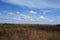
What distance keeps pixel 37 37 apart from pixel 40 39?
1.27 ft

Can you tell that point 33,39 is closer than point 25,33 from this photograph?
Yes

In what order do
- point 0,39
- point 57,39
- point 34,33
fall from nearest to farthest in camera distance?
point 34,33
point 0,39
point 57,39

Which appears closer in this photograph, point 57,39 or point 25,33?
point 25,33

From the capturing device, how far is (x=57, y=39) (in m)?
18.4

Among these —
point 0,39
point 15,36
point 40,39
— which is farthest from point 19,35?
point 0,39

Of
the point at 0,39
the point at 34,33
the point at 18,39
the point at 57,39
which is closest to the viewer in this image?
the point at 18,39

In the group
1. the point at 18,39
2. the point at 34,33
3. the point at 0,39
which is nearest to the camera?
the point at 18,39

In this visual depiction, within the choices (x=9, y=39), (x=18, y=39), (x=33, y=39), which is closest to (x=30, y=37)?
(x=33, y=39)

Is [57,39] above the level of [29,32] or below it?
below

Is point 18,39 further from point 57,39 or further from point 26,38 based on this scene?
point 57,39

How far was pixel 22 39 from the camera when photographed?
45.4ft

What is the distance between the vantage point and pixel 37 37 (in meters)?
14.3

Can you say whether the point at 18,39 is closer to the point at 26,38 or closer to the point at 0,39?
the point at 26,38

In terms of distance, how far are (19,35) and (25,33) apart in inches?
35.5
